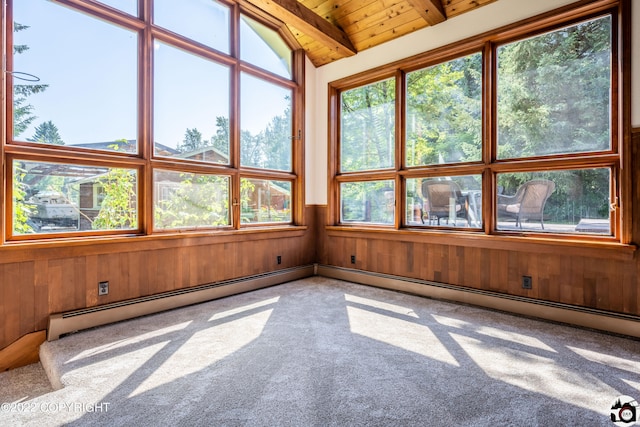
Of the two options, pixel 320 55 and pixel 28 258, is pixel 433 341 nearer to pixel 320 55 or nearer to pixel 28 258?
pixel 28 258

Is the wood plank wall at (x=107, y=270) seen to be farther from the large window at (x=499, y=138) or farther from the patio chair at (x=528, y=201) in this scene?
the patio chair at (x=528, y=201)

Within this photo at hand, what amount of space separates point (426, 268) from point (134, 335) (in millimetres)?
2986

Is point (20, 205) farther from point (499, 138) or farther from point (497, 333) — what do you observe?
point (499, 138)

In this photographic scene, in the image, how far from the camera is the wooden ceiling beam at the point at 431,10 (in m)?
3.26

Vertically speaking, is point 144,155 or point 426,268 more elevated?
point 144,155

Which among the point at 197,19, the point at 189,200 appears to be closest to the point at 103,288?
the point at 189,200

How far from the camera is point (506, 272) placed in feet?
10.6

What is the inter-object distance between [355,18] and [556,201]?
3.02m

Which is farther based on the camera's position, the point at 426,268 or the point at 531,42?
the point at 426,268

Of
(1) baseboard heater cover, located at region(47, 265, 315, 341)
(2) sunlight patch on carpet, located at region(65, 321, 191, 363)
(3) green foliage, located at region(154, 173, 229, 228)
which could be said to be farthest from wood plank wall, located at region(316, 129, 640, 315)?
(2) sunlight patch on carpet, located at region(65, 321, 191, 363)

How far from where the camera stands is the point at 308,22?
3.62 meters

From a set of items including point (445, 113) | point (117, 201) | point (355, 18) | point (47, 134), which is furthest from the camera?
point (355, 18)

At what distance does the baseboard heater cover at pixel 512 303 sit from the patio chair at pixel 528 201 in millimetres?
757

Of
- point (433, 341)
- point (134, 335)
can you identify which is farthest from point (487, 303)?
point (134, 335)
